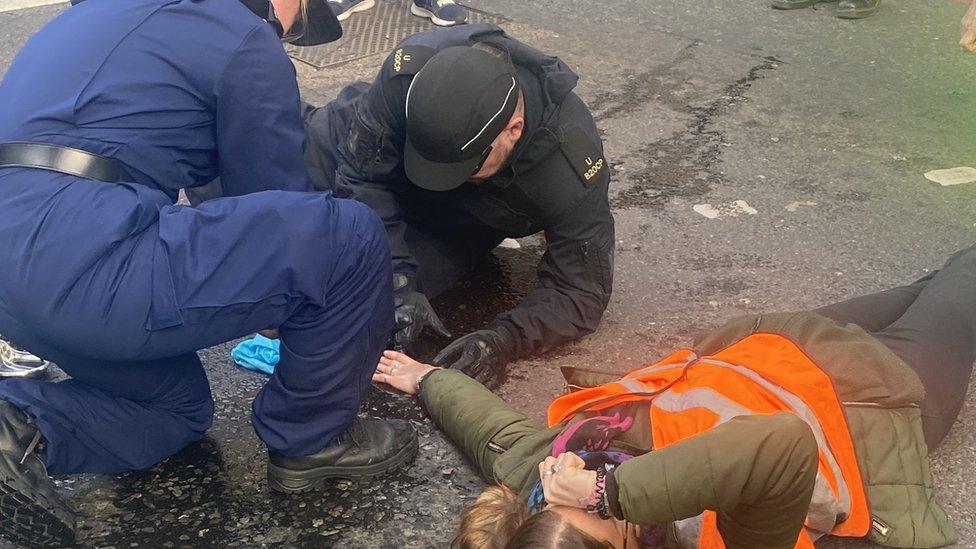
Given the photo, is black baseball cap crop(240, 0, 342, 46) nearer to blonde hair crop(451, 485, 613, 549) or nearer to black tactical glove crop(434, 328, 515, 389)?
black tactical glove crop(434, 328, 515, 389)

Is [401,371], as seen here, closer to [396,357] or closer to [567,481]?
[396,357]

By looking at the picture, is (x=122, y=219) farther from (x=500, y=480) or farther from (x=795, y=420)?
(x=795, y=420)

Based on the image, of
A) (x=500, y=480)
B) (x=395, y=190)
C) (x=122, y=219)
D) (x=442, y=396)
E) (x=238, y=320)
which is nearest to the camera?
(x=122, y=219)

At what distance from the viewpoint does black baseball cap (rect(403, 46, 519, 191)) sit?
2.48 metres

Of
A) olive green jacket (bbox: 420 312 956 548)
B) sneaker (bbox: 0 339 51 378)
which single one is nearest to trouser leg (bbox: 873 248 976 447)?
olive green jacket (bbox: 420 312 956 548)

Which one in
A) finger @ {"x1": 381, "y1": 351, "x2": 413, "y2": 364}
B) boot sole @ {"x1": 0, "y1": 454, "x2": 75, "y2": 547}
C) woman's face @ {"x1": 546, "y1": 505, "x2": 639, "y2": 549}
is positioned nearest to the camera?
woman's face @ {"x1": 546, "y1": 505, "x2": 639, "y2": 549}

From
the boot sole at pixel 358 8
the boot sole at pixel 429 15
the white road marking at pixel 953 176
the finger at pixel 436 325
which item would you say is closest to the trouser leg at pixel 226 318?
the finger at pixel 436 325

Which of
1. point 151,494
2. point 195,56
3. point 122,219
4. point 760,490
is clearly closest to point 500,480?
point 760,490

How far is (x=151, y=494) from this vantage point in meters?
2.38

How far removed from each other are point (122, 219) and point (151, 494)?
81 cm

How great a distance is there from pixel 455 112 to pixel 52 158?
979 millimetres

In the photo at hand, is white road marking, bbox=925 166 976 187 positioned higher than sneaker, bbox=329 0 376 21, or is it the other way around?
sneaker, bbox=329 0 376 21

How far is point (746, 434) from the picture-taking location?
1748 mm

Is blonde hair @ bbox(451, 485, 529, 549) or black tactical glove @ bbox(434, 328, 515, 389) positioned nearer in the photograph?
blonde hair @ bbox(451, 485, 529, 549)
